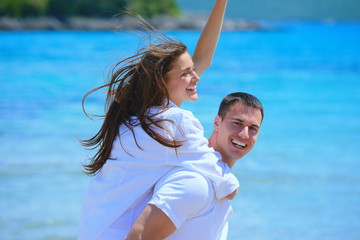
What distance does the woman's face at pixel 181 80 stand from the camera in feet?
8.58

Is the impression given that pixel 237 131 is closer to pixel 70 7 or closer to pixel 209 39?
pixel 209 39

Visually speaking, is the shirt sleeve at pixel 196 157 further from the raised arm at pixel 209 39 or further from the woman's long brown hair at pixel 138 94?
the raised arm at pixel 209 39

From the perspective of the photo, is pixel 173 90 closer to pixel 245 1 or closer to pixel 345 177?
pixel 345 177

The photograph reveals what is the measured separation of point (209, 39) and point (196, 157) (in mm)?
907

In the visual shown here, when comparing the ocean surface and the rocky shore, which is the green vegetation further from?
the ocean surface

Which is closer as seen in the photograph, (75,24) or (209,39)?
(209,39)

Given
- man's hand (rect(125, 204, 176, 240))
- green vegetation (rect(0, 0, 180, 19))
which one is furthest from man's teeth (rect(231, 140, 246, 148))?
green vegetation (rect(0, 0, 180, 19))

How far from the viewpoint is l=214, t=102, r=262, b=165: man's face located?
8.70 ft

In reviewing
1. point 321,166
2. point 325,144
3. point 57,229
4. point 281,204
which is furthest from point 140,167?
point 325,144

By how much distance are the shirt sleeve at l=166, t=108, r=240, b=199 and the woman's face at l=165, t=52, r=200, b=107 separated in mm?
174

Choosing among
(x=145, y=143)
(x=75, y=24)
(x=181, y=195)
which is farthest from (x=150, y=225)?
(x=75, y=24)

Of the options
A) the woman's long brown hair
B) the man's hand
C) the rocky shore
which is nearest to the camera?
the man's hand

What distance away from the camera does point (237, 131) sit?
8.71 ft

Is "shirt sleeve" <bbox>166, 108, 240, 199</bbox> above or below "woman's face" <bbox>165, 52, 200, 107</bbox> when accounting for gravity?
below
